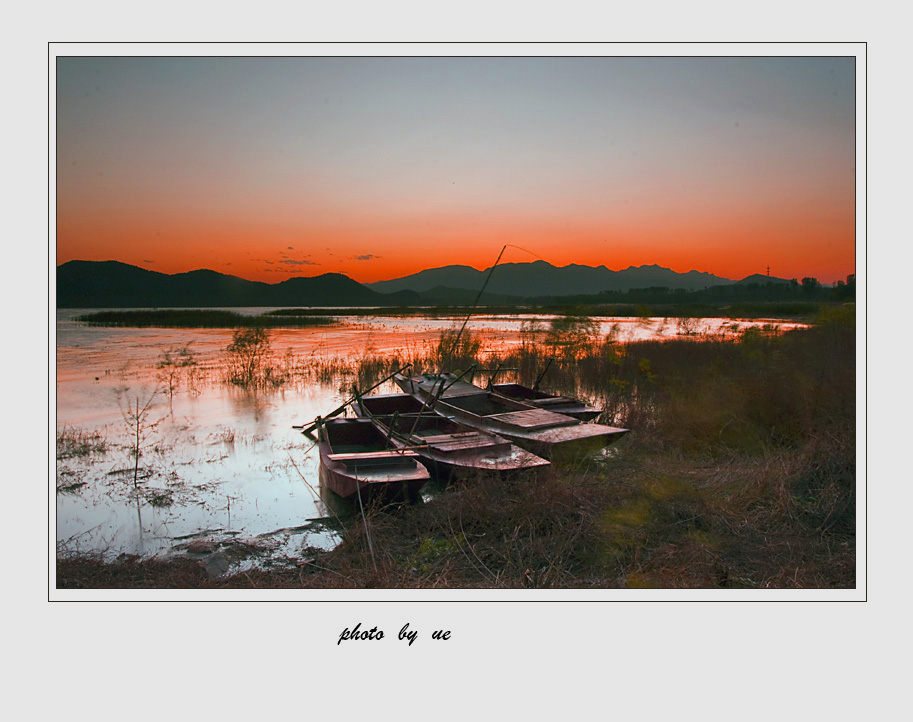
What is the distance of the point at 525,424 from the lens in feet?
28.3

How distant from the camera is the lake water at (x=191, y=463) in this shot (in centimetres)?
670

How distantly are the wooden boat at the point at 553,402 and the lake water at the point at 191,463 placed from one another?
4.11 m

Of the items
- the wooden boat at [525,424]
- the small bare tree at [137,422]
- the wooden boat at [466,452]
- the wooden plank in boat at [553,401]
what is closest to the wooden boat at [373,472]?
the wooden boat at [466,452]

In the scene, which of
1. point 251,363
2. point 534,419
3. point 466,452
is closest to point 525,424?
point 534,419

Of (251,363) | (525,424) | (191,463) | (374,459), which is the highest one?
(251,363)

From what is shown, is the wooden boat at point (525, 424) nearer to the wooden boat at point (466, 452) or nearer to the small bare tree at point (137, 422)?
the wooden boat at point (466, 452)

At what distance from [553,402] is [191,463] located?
6547mm

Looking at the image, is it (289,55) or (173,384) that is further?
(173,384)

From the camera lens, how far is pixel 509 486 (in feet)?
21.5

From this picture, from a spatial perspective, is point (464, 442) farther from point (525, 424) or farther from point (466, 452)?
point (525, 424)

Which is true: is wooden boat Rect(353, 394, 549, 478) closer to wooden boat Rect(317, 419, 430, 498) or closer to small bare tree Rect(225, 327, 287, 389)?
wooden boat Rect(317, 419, 430, 498)
